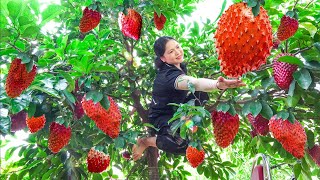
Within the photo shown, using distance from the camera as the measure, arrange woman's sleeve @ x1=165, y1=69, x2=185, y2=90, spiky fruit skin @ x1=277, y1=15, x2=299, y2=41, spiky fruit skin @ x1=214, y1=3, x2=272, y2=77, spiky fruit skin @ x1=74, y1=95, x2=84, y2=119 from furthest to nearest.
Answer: woman's sleeve @ x1=165, y1=69, x2=185, y2=90 → spiky fruit skin @ x1=74, y1=95, x2=84, y2=119 → spiky fruit skin @ x1=277, y1=15, x2=299, y2=41 → spiky fruit skin @ x1=214, y1=3, x2=272, y2=77

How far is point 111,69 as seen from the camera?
145 cm

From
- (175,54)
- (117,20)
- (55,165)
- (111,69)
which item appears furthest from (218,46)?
(55,165)

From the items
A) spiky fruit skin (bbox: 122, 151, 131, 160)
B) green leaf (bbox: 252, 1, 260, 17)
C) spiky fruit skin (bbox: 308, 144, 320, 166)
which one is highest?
green leaf (bbox: 252, 1, 260, 17)

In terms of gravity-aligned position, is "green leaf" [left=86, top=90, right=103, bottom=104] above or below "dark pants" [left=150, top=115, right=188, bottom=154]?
above

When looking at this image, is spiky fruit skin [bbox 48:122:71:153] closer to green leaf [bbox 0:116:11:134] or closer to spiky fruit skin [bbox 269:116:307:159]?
green leaf [bbox 0:116:11:134]

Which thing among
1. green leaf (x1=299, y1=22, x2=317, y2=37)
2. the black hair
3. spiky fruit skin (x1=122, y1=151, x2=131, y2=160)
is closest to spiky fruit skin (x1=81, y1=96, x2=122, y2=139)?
the black hair

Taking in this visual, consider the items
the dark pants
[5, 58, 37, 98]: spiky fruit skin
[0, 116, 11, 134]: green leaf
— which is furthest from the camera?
the dark pants

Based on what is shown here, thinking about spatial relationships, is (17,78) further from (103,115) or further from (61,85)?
(103,115)

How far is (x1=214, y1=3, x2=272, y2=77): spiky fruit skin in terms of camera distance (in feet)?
3.05

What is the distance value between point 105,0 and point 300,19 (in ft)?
2.93

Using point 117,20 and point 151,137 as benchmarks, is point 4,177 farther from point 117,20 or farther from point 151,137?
point 117,20

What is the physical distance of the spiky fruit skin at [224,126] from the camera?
1655mm

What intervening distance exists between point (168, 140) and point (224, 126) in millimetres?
488

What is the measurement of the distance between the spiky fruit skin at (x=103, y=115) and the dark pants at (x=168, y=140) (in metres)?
0.46
